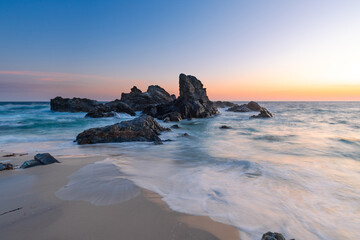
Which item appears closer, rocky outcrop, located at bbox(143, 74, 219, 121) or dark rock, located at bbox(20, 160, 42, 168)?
dark rock, located at bbox(20, 160, 42, 168)

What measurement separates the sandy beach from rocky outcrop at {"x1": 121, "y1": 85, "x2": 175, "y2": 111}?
39.8 meters

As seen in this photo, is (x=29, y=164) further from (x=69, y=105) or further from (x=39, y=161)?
(x=69, y=105)

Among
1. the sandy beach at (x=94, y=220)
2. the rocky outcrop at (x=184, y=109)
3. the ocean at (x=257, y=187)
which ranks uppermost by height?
the rocky outcrop at (x=184, y=109)

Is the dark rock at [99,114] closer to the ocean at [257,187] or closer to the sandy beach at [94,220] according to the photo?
the ocean at [257,187]

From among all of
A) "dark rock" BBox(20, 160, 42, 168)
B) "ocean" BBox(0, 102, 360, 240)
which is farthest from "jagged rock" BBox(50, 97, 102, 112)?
"dark rock" BBox(20, 160, 42, 168)

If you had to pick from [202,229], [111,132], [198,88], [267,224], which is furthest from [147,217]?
[198,88]

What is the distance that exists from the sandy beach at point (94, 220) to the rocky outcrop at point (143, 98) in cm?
3976

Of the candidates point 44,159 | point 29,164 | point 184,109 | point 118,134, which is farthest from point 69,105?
point 29,164

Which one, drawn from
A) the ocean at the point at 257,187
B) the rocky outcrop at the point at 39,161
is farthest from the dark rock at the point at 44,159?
the ocean at the point at 257,187

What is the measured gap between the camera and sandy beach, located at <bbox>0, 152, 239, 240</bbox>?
2.24 m

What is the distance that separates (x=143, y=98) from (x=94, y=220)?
43.2m

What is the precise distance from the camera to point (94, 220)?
2.48 metres

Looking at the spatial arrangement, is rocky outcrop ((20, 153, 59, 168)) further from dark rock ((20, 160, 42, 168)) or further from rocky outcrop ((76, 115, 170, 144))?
rocky outcrop ((76, 115, 170, 144))

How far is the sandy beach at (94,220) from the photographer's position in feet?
7.34
